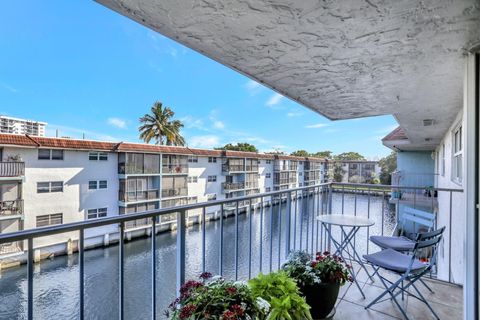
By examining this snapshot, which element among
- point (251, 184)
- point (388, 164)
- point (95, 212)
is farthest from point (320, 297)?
point (388, 164)

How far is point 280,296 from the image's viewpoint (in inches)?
58.7

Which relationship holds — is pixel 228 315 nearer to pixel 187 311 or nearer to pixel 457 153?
pixel 187 311

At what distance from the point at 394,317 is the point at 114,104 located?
30537mm

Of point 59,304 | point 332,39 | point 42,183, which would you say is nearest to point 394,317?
point 332,39

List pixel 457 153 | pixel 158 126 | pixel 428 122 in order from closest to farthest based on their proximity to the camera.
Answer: pixel 457 153, pixel 428 122, pixel 158 126

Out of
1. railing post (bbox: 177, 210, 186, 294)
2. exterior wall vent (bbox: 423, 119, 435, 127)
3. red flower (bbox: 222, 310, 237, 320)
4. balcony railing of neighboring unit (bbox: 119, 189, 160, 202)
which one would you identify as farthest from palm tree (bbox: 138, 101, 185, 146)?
red flower (bbox: 222, 310, 237, 320)

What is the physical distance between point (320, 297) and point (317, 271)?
0.19 m

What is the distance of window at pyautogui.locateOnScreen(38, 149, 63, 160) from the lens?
1078cm

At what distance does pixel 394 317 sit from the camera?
2133 mm

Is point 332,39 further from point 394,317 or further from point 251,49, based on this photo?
point 394,317

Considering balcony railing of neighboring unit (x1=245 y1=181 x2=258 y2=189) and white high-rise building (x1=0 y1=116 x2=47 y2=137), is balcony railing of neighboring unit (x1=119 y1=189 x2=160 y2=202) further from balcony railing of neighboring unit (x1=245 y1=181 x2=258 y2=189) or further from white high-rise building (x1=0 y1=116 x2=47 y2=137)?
balcony railing of neighboring unit (x1=245 y1=181 x2=258 y2=189)

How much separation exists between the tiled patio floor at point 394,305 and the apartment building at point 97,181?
34.6ft

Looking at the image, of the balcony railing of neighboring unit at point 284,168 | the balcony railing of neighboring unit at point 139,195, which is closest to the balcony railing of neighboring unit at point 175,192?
the balcony railing of neighboring unit at point 139,195

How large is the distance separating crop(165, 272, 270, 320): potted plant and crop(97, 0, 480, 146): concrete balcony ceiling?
1475 mm
